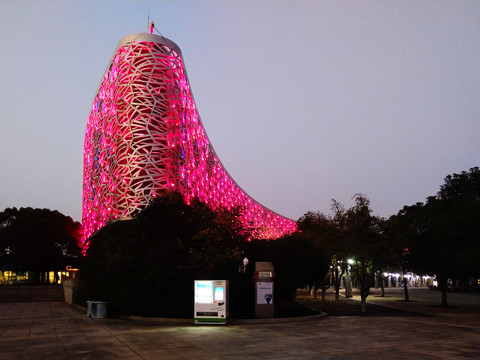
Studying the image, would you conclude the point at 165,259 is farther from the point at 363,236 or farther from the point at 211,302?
the point at 363,236

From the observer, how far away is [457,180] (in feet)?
159

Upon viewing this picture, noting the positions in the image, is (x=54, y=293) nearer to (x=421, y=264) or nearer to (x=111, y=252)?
(x=111, y=252)

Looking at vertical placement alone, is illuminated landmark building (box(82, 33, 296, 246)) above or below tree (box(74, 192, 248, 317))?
above

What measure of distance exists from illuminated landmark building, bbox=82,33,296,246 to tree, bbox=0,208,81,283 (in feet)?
15.7

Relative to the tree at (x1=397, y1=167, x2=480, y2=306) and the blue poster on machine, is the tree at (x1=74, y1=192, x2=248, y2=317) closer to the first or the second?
the blue poster on machine

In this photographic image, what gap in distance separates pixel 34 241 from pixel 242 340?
6431 centimetres

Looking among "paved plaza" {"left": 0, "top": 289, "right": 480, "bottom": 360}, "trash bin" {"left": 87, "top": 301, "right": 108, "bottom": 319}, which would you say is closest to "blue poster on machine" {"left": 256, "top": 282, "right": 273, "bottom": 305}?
"paved plaza" {"left": 0, "top": 289, "right": 480, "bottom": 360}

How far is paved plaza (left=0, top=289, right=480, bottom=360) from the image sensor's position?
43.9ft

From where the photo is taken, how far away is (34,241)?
71.7 m

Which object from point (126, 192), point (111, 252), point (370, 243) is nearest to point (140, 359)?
point (111, 252)

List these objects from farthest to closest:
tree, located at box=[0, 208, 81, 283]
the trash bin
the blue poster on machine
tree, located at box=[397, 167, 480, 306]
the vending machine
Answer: tree, located at box=[0, 208, 81, 283]
tree, located at box=[397, 167, 480, 306]
the trash bin
the blue poster on machine
the vending machine

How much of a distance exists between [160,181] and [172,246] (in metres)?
42.1

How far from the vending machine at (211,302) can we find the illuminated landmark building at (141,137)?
42.2 metres

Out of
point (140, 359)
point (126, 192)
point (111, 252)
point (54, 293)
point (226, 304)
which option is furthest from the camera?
point (126, 192)
